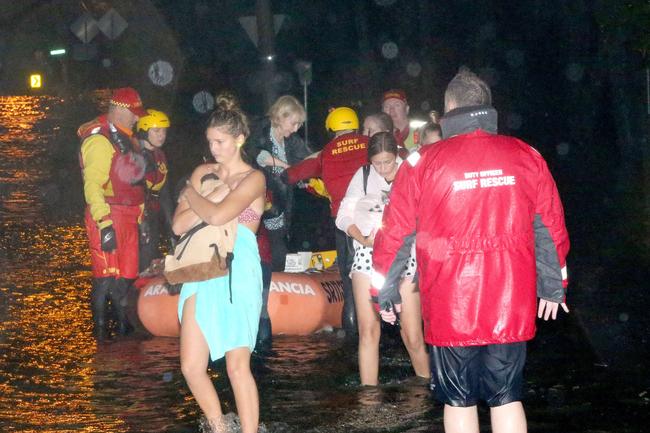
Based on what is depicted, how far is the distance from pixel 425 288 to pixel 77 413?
9.57 feet

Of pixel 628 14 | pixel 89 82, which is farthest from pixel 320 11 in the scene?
pixel 628 14

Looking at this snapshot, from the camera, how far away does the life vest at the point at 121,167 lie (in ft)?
30.0

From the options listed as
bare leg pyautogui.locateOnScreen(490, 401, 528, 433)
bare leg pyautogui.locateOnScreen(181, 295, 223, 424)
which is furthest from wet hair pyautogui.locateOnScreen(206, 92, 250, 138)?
bare leg pyautogui.locateOnScreen(490, 401, 528, 433)

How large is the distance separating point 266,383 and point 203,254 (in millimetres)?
2299

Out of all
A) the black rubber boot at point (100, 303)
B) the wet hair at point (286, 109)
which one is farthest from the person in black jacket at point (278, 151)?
the black rubber boot at point (100, 303)

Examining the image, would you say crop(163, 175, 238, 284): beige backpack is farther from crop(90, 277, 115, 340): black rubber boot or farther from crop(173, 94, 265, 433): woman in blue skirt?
crop(90, 277, 115, 340): black rubber boot

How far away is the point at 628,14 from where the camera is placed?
702 inches

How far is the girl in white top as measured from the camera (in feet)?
23.1

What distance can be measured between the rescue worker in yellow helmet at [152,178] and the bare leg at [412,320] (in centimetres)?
299

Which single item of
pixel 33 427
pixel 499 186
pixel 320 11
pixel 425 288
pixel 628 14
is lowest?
pixel 33 427

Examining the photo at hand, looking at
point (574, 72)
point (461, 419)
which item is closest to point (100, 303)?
point (461, 419)

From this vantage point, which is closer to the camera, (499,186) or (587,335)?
(499,186)

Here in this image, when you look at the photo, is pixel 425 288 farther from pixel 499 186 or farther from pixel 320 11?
pixel 320 11

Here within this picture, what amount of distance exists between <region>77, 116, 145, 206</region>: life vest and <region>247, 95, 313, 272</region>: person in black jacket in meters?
1.00
